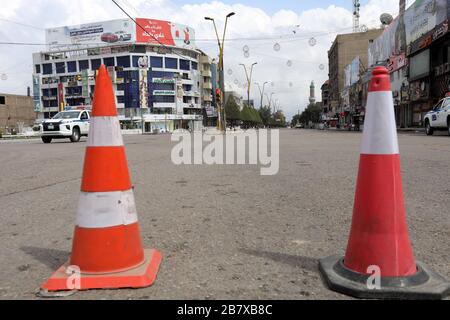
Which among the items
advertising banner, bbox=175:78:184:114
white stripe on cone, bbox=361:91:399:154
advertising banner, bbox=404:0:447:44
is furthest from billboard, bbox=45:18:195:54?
white stripe on cone, bbox=361:91:399:154

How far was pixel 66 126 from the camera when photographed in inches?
785

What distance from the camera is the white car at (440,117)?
18.6 m

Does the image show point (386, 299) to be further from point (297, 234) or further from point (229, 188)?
point (229, 188)

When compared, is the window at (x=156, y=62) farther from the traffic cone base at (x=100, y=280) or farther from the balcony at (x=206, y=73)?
the traffic cone base at (x=100, y=280)

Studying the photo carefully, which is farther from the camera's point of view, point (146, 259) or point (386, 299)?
point (146, 259)

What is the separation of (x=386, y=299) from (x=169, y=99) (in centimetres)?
8553

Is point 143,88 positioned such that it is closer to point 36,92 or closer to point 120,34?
point 120,34

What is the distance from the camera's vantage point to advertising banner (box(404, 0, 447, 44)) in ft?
105

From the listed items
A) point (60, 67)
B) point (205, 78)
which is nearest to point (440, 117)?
point (205, 78)

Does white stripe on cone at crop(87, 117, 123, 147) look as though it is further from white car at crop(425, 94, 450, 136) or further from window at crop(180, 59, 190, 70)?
window at crop(180, 59, 190, 70)

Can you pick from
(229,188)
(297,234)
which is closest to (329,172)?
(229,188)

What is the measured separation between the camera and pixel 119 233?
243cm

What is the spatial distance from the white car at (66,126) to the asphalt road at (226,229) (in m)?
13.8

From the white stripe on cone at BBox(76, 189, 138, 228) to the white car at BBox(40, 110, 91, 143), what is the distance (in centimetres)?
1871
